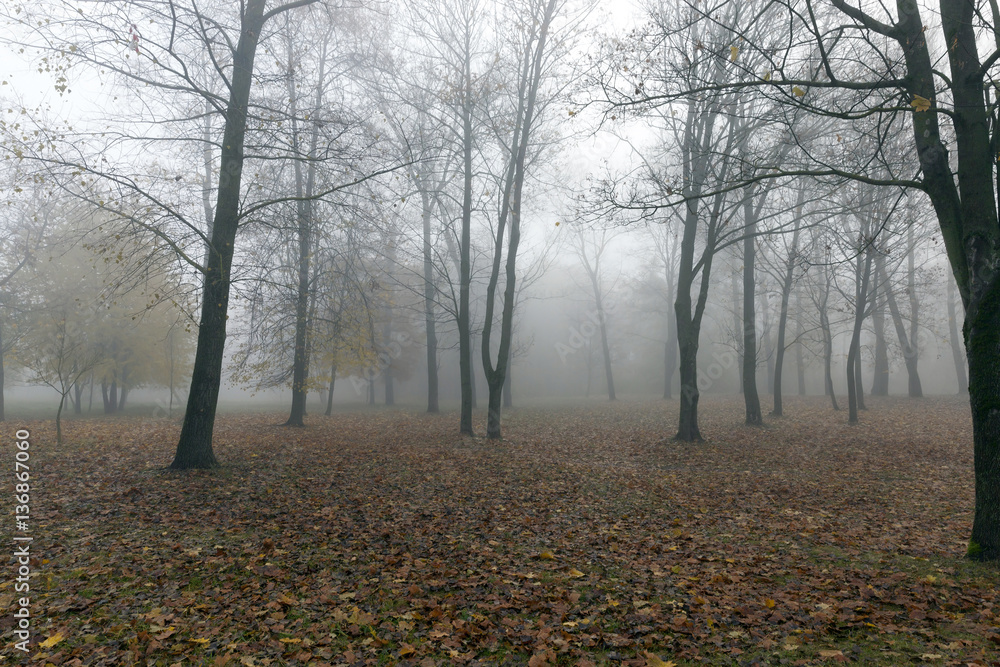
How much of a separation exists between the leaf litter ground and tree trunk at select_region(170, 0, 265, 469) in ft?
1.94

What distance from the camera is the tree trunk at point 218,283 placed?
8539 millimetres

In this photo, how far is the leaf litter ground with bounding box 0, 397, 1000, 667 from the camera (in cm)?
377

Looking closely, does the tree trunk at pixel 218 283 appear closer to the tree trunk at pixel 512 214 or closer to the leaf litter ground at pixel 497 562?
the leaf litter ground at pixel 497 562

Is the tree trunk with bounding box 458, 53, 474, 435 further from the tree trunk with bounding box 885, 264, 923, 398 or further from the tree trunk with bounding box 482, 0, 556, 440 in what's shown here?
the tree trunk with bounding box 885, 264, 923, 398

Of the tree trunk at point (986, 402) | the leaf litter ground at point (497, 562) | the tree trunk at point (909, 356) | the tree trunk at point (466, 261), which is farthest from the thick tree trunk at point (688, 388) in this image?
the tree trunk at point (909, 356)

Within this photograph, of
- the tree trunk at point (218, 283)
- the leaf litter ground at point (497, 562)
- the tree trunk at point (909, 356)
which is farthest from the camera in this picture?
the tree trunk at point (909, 356)

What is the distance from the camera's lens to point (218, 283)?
8703 millimetres

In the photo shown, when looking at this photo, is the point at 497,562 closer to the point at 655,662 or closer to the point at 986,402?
the point at 655,662

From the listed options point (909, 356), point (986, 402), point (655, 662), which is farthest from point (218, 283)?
point (909, 356)

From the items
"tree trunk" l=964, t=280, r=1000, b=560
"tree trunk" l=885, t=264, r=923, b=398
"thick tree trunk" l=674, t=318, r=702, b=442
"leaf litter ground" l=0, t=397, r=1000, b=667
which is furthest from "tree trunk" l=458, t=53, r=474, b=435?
"tree trunk" l=885, t=264, r=923, b=398

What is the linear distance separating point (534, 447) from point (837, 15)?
11925mm

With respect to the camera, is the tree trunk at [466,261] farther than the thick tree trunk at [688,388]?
Yes

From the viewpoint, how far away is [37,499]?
21.8ft

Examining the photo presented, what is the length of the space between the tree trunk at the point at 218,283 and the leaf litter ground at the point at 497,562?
590 mm
